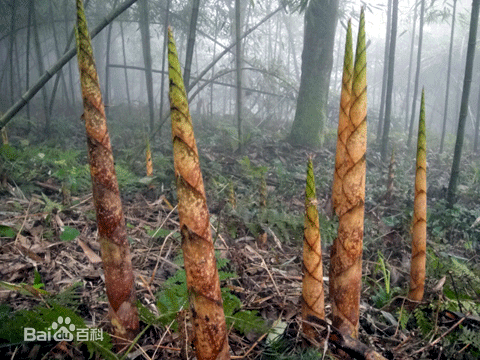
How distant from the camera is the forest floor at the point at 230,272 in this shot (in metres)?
1.22

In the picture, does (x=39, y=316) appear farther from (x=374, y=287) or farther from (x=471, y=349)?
(x=374, y=287)

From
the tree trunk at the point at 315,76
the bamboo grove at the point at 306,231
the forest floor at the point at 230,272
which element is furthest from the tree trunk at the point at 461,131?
the bamboo grove at the point at 306,231

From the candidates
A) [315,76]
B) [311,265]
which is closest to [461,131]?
[315,76]

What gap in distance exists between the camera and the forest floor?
48.2 inches

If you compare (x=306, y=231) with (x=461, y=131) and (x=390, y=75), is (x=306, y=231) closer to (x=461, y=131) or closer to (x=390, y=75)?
(x=461, y=131)

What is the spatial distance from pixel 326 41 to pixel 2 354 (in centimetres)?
803

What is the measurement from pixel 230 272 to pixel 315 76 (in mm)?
6734

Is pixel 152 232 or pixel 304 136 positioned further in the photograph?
pixel 304 136

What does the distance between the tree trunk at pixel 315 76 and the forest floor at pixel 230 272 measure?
3481 mm

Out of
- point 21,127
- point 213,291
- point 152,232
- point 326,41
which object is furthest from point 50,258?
point 326,41

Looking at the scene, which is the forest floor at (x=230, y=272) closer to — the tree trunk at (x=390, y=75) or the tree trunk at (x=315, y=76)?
the tree trunk at (x=315, y=76)

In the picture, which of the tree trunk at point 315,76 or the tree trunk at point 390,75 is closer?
the tree trunk at point 315,76

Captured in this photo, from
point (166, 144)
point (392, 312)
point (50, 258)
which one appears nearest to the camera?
point (392, 312)

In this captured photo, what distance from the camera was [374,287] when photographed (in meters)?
2.10
